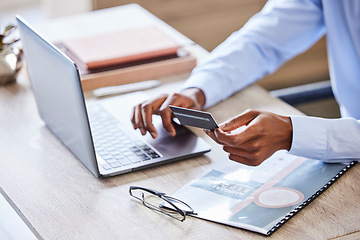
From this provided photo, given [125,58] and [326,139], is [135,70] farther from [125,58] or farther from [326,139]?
[326,139]

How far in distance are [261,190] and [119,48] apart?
0.80 m

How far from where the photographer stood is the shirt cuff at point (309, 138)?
119cm

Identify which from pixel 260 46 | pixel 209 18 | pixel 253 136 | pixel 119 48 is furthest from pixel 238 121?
pixel 209 18

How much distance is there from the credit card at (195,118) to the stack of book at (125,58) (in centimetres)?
56

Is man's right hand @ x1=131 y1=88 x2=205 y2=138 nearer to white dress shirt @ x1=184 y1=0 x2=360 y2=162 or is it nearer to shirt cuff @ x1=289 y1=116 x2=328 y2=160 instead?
white dress shirt @ x1=184 y1=0 x2=360 y2=162

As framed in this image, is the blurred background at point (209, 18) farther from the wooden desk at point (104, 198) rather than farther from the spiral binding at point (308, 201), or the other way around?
the spiral binding at point (308, 201)

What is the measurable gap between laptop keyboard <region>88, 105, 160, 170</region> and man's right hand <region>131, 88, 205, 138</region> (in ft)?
0.12

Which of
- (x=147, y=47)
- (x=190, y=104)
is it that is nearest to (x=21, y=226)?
(x=190, y=104)

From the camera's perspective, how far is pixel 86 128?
1144mm

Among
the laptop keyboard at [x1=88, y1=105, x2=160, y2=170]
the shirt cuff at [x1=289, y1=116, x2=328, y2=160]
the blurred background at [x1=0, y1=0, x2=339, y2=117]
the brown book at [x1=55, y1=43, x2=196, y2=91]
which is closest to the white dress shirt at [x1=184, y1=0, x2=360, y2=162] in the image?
the brown book at [x1=55, y1=43, x2=196, y2=91]

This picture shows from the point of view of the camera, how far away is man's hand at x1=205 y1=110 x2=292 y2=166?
3.69 feet

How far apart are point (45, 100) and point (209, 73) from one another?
46 centimetres

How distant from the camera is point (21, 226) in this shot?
1147 mm

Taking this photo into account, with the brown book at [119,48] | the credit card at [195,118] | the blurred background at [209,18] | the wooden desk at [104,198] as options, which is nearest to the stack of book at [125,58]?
the brown book at [119,48]
